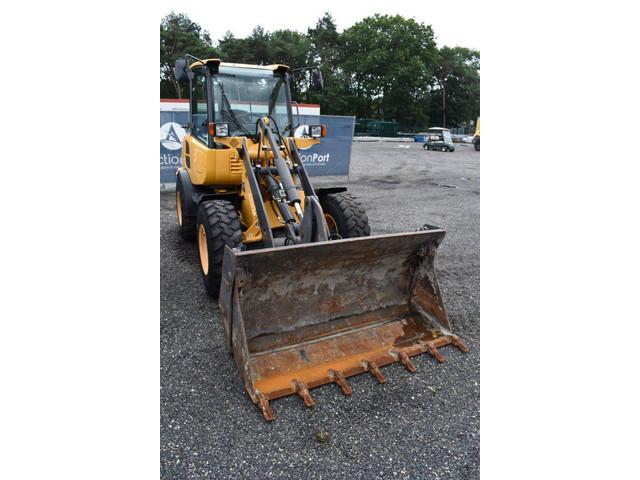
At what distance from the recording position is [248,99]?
15.6 feet

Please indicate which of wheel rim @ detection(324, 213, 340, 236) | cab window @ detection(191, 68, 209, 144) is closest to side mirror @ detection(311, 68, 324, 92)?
cab window @ detection(191, 68, 209, 144)

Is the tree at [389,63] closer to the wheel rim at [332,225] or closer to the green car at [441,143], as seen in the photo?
the green car at [441,143]

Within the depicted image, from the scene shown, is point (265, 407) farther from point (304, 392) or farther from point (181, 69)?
point (181, 69)

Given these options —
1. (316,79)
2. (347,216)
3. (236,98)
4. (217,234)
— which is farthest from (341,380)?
(316,79)

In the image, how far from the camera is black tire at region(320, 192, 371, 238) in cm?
436

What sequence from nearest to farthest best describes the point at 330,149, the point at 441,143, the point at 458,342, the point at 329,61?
the point at 458,342
the point at 330,149
the point at 441,143
the point at 329,61

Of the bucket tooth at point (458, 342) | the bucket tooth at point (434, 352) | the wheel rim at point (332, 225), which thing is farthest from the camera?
the wheel rim at point (332, 225)

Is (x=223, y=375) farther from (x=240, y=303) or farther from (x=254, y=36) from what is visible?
(x=254, y=36)

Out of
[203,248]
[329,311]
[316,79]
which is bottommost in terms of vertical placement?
[329,311]

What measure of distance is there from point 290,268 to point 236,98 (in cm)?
245

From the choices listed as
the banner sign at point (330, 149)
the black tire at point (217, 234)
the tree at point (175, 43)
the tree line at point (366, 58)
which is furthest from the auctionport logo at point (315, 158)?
the tree line at point (366, 58)

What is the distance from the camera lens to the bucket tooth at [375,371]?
294 cm

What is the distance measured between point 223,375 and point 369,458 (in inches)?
45.1

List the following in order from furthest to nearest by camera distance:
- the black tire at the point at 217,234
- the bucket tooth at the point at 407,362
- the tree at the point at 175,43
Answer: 1. the tree at the point at 175,43
2. the black tire at the point at 217,234
3. the bucket tooth at the point at 407,362
